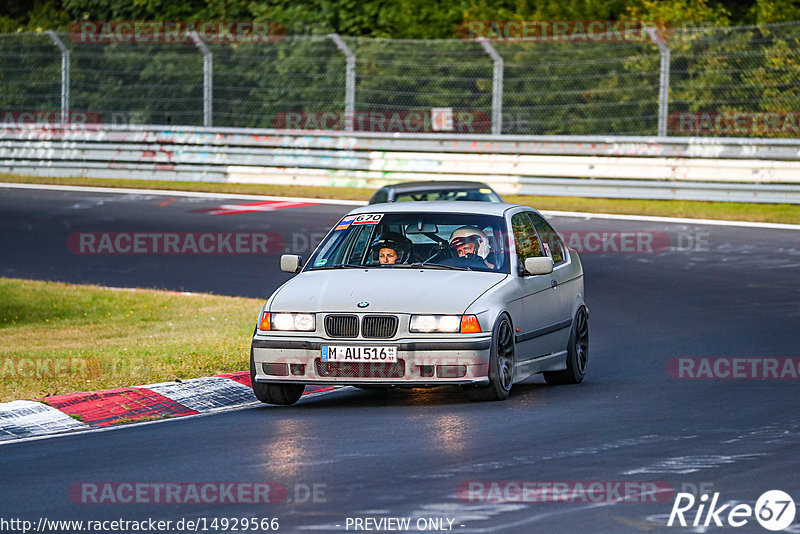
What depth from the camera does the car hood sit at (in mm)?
9984

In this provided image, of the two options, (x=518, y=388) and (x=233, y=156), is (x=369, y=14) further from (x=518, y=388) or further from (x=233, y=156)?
(x=518, y=388)

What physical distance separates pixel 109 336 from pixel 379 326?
5870mm

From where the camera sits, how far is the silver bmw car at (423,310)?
32.5 feet

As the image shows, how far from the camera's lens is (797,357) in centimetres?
1248

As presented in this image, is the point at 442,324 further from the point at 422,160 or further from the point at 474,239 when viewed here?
the point at 422,160

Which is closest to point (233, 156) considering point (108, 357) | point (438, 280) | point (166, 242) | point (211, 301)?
point (166, 242)

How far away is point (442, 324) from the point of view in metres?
9.91

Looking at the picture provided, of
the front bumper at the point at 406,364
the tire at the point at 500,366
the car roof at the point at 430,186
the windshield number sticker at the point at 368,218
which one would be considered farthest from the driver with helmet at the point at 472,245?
the car roof at the point at 430,186

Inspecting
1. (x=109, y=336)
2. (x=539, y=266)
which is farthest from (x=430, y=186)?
(x=539, y=266)

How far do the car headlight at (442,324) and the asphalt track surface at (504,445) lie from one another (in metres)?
0.56

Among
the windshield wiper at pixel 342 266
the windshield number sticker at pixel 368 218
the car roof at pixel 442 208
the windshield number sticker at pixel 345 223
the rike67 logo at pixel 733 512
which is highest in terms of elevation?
the car roof at pixel 442 208
